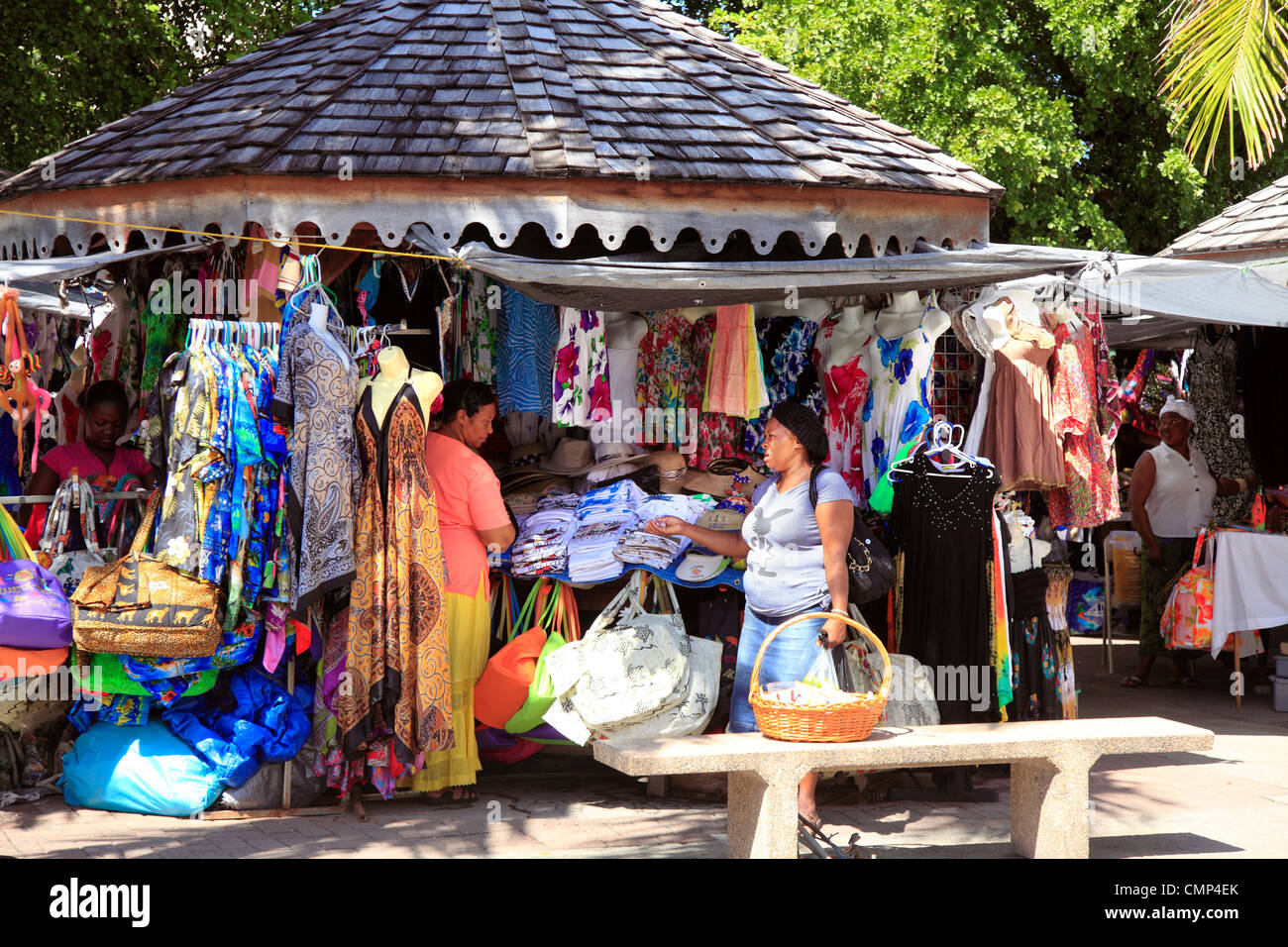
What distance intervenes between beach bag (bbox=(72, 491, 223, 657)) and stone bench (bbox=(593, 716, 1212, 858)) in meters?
2.08

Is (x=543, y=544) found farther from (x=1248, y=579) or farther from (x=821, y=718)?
(x=1248, y=579)

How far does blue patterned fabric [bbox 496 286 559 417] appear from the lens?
23.6ft

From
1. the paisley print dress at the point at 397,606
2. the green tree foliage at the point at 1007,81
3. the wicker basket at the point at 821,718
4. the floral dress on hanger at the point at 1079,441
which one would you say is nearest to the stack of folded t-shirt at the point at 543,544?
the paisley print dress at the point at 397,606

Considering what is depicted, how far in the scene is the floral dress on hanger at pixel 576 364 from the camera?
23.0 feet

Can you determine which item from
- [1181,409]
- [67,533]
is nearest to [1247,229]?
[1181,409]

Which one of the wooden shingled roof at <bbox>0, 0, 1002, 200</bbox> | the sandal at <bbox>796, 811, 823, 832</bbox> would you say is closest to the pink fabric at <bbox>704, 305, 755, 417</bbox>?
the wooden shingled roof at <bbox>0, 0, 1002, 200</bbox>

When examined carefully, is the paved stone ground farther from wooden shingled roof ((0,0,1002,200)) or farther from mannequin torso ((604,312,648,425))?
wooden shingled roof ((0,0,1002,200))

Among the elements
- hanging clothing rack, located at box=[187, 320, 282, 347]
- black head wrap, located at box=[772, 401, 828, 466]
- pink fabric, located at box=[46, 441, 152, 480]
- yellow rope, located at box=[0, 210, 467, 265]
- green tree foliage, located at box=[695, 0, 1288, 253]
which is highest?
green tree foliage, located at box=[695, 0, 1288, 253]

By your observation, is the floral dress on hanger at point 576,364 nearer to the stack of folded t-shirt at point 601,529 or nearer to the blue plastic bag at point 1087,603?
the stack of folded t-shirt at point 601,529

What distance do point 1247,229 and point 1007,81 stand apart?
499 centimetres

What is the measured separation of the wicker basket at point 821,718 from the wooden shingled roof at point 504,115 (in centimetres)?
286

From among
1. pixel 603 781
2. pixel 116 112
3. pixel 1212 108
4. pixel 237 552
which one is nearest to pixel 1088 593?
pixel 1212 108

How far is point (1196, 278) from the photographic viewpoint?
7.14 m

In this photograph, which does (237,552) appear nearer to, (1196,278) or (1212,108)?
(1196,278)
